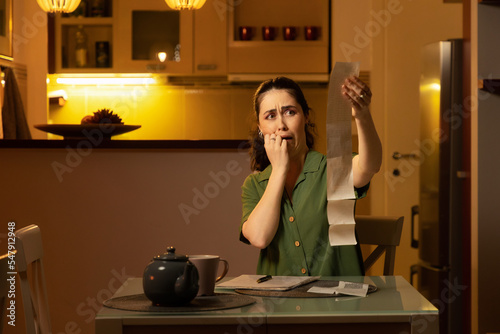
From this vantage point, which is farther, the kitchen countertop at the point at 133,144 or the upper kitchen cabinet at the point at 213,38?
the upper kitchen cabinet at the point at 213,38

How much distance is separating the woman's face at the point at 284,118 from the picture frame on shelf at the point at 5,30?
8.31ft

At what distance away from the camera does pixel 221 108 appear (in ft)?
16.0

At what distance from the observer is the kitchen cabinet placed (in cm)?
460

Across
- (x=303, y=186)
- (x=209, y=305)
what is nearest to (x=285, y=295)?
(x=209, y=305)

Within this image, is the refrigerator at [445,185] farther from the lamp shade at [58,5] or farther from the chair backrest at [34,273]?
the chair backrest at [34,273]

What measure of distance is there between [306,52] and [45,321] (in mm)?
3254

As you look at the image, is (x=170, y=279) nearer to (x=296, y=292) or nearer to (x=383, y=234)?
(x=296, y=292)

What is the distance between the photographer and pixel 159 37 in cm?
461

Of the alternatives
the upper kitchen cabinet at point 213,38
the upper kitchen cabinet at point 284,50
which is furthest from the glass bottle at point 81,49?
the upper kitchen cabinet at point 284,50

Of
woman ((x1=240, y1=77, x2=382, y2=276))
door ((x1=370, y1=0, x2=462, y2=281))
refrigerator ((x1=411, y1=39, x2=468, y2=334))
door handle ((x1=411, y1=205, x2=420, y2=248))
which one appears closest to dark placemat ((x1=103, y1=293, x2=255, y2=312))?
woman ((x1=240, y1=77, x2=382, y2=276))

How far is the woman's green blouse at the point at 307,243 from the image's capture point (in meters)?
1.71

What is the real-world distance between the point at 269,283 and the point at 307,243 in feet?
0.98

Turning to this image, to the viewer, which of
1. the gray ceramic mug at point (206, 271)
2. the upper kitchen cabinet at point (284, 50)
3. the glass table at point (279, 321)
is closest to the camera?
the glass table at point (279, 321)

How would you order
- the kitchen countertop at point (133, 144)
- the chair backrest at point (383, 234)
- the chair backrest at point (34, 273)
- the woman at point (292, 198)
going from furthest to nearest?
the kitchen countertop at point (133, 144), the chair backrest at point (383, 234), the woman at point (292, 198), the chair backrest at point (34, 273)
